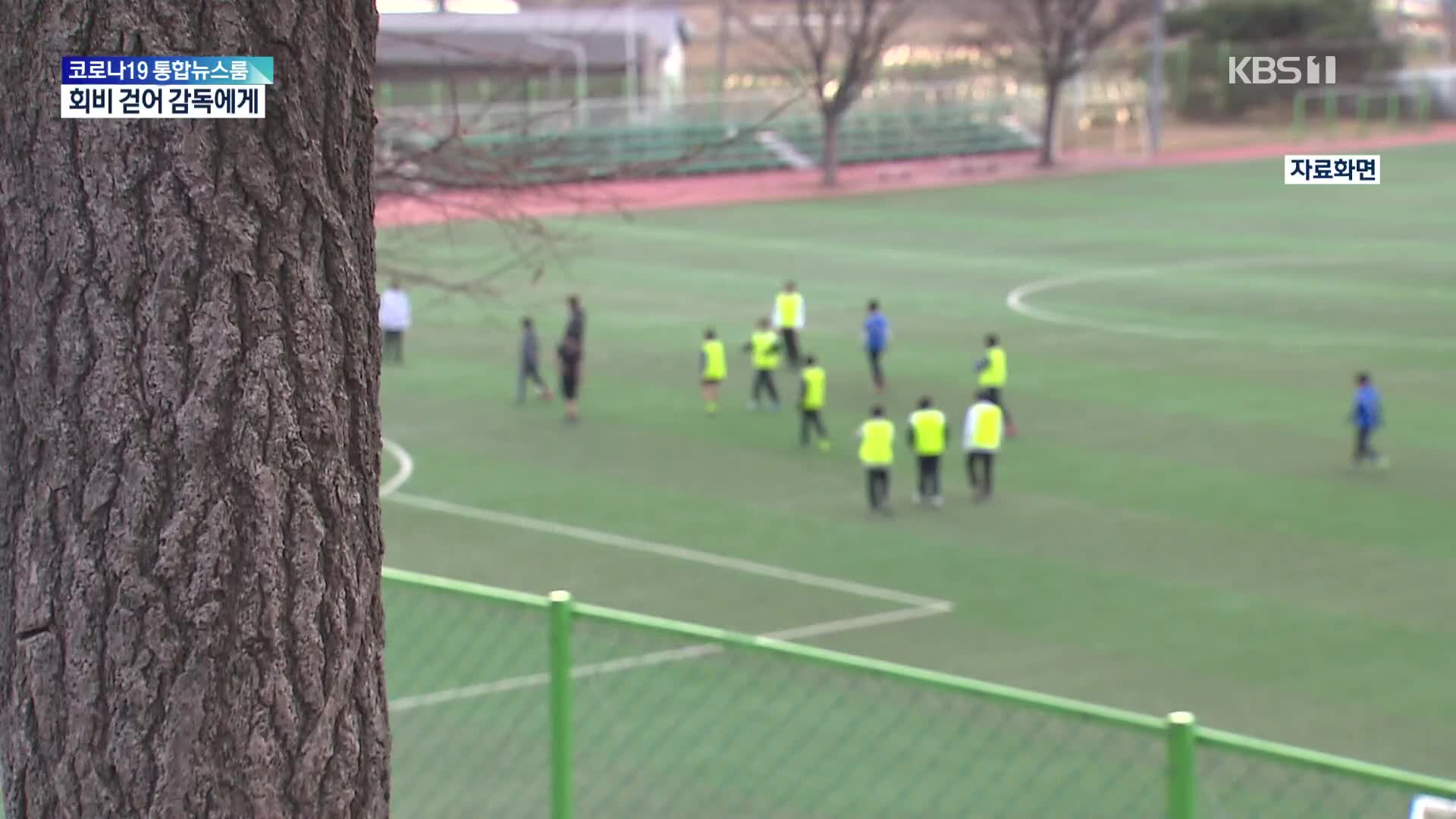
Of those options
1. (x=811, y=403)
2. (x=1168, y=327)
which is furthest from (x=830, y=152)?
(x=811, y=403)

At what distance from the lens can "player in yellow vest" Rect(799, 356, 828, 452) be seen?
2502 cm

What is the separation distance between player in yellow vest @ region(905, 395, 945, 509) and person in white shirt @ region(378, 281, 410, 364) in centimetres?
1153

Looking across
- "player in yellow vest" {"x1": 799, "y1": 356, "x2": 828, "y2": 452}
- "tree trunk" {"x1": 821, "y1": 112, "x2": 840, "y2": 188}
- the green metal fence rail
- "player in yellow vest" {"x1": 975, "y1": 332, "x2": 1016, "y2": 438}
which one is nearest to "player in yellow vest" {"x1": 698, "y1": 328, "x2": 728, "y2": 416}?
"player in yellow vest" {"x1": 799, "y1": 356, "x2": 828, "y2": 452}

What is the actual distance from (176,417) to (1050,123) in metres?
68.6

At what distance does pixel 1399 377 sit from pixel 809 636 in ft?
52.1

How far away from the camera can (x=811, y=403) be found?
25.4 m

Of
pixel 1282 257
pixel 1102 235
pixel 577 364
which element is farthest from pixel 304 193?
pixel 1102 235

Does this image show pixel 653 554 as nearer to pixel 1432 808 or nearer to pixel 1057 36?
pixel 1432 808

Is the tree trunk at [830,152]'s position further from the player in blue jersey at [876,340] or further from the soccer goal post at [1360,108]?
the player in blue jersey at [876,340]

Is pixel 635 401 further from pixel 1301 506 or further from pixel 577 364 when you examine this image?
pixel 1301 506

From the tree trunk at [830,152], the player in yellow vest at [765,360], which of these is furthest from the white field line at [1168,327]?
the tree trunk at [830,152]

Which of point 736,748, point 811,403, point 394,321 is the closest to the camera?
point 736,748

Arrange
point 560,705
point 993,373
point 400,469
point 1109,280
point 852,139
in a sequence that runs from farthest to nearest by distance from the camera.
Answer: point 852,139 < point 1109,280 < point 993,373 < point 400,469 < point 560,705
